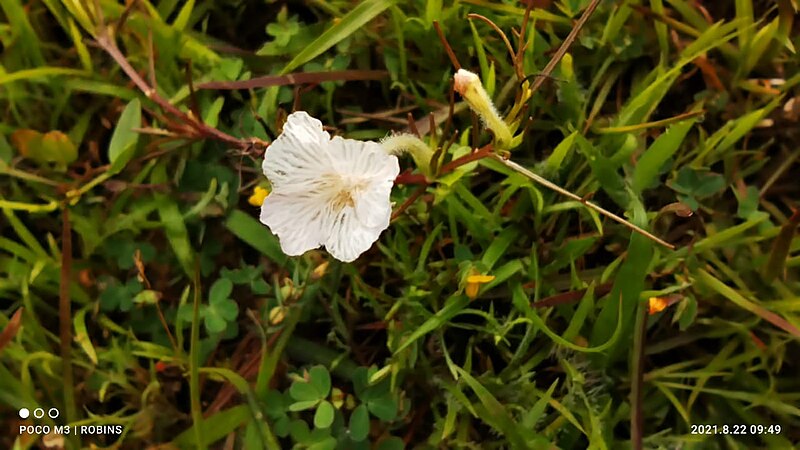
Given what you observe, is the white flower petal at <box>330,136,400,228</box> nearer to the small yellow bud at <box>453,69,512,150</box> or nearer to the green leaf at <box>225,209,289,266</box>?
the small yellow bud at <box>453,69,512,150</box>

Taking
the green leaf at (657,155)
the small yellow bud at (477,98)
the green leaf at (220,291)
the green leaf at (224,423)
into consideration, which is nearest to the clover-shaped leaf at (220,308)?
the green leaf at (220,291)

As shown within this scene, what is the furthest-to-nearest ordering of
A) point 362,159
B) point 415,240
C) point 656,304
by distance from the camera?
point 415,240 < point 656,304 < point 362,159

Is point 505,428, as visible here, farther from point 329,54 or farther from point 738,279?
point 329,54

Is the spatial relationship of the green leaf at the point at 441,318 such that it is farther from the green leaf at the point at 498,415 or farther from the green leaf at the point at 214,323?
the green leaf at the point at 214,323

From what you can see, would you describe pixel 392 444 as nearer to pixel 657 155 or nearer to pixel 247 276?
pixel 247 276

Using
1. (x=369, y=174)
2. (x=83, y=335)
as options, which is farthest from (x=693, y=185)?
(x=83, y=335)

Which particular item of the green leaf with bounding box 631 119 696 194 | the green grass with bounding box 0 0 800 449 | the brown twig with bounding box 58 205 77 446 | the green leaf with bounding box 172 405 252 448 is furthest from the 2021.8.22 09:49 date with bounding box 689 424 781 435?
the brown twig with bounding box 58 205 77 446

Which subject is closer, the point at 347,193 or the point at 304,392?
the point at 347,193
